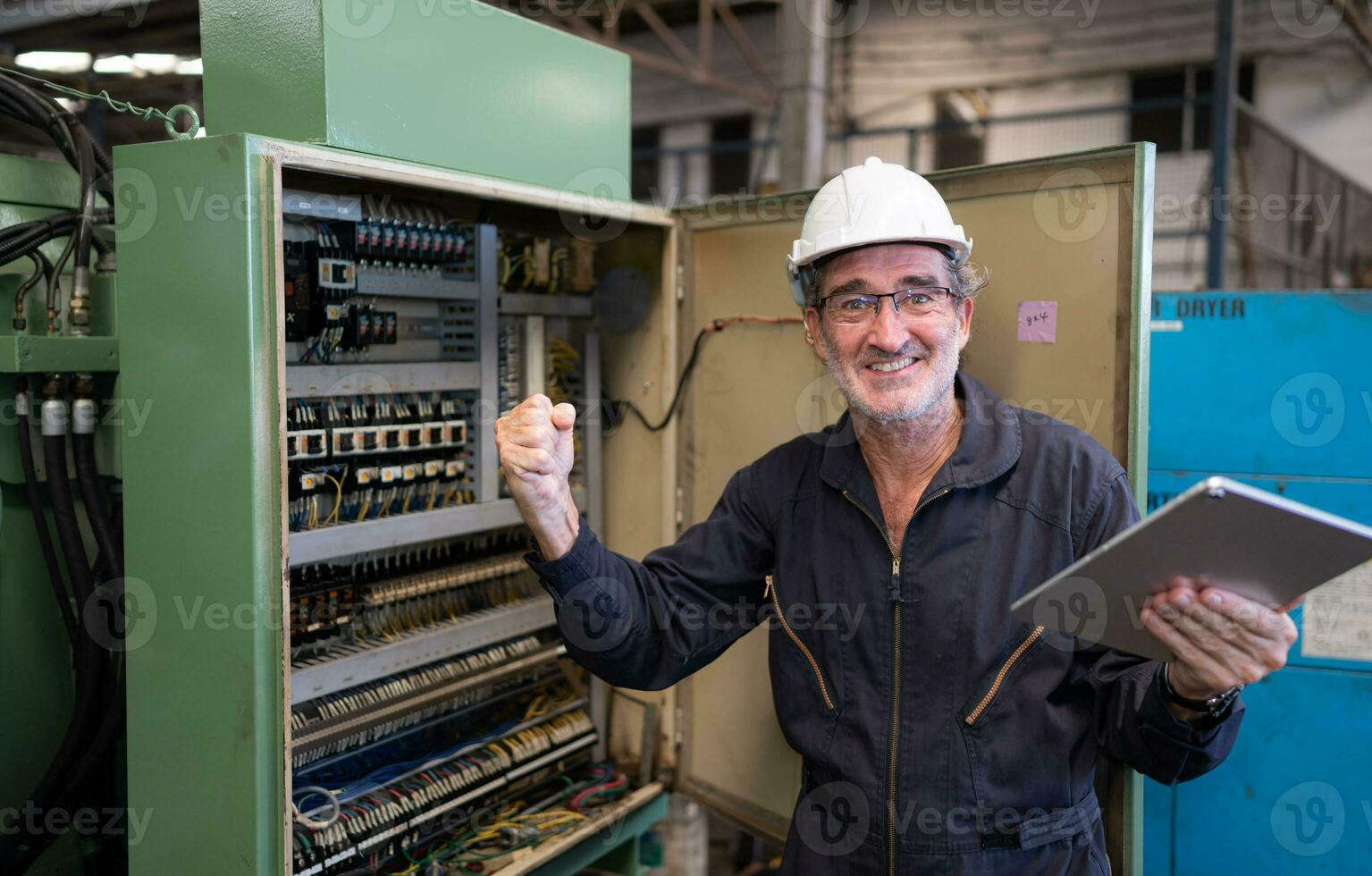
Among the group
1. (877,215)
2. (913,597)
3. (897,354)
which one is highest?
(877,215)

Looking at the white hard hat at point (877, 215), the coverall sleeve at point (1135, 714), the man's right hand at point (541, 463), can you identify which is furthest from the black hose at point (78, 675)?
the coverall sleeve at point (1135, 714)

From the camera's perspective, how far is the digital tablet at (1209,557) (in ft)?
3.24

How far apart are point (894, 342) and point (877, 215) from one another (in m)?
0.19

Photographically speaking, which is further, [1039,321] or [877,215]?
[1039,321]

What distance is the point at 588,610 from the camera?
1.43 metres

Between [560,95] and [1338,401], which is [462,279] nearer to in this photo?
[560,95]

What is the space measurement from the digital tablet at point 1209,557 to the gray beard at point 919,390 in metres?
0.37

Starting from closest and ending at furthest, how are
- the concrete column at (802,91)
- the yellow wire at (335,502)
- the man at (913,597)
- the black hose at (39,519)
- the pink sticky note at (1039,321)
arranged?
1. the man at (913,597)
2. the pink sticky note at (1039,321)
3. the black hose at (39,519)
4. the yellow wire at (335,502)
5. the concrete column at (802,91)

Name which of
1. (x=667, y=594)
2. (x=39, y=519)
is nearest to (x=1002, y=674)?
(x=667, y=594)

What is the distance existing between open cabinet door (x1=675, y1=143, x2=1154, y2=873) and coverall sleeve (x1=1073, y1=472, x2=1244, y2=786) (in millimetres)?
145

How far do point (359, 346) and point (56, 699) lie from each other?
913 millimetres

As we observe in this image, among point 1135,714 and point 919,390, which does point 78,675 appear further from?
point 1135,714

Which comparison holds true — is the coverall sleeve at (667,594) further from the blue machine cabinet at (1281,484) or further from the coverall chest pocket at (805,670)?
the blue machine cabinet at (1281,484)

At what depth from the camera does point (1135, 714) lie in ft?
4.30
